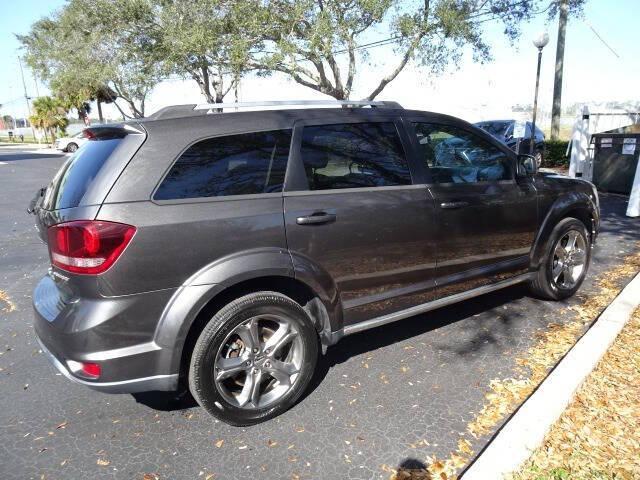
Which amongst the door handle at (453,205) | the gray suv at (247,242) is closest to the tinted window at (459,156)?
the gray suv at (247,242)

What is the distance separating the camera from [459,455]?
100 inches

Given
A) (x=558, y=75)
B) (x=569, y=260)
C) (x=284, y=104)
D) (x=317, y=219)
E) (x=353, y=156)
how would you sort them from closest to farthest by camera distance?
(x=317, y=219), (x=284, y=104), (x=353, y=156), (x=569, y=260), (x=558, y=75)

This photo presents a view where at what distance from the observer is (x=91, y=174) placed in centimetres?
262

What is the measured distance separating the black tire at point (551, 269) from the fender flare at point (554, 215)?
5 cm

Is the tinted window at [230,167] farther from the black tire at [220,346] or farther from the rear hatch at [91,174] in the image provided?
the black tire at [220,346]

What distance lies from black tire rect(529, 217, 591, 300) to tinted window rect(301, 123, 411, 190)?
178 cm

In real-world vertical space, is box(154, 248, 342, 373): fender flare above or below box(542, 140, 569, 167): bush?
above

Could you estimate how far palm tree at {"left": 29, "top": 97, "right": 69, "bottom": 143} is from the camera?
45.3 meters

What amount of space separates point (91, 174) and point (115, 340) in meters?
0.90

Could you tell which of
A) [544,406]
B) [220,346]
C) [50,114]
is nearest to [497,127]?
[544,406]

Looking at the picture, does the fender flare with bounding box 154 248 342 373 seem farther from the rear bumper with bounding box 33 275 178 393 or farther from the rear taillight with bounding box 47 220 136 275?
the rear taillight with bounding box 47 220 136 275

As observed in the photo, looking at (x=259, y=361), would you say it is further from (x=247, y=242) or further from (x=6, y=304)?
(x=6, y=304)

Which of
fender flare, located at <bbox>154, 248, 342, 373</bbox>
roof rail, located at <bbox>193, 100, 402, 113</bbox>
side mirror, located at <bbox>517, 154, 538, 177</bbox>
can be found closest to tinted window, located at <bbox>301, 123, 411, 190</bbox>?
roof rail, located at <bbox>193, 100, 402, 113</bbox>

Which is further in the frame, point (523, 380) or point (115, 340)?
point (523, 380)
